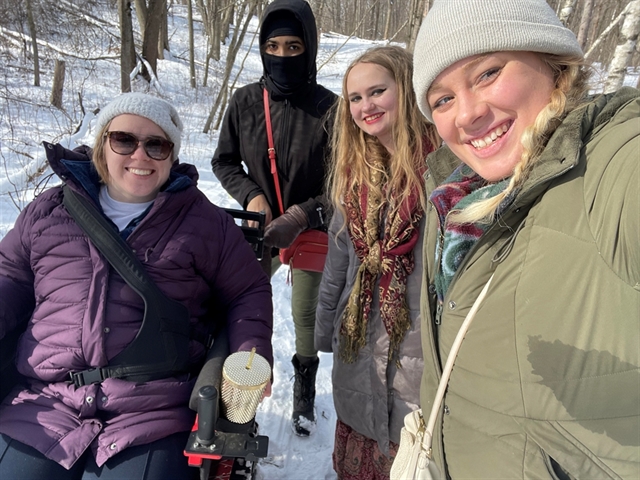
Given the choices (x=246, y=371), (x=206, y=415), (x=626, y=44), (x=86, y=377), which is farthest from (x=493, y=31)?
(x=626, y=44)

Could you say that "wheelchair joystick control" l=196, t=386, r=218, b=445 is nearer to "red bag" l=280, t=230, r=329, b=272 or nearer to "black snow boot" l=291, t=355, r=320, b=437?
"red bag" l=280, t=230, r=329, b=272

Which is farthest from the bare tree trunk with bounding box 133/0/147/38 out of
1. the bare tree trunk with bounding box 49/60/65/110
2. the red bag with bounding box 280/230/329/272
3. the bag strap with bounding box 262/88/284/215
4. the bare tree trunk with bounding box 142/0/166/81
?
the red bag with bounding box 280/230/329/272

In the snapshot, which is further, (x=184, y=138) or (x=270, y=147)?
(x=184, y=138)

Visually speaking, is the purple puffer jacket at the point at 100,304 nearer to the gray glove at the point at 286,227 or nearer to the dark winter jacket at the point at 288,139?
the gray glove at the point at 286,227

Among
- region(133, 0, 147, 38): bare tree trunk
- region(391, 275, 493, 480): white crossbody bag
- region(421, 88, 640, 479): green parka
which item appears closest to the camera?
region(421, 88, 640, 479): green parka

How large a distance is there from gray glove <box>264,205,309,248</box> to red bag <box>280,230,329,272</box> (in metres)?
0.12

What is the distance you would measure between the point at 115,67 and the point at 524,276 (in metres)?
15.9

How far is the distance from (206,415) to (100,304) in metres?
0.67

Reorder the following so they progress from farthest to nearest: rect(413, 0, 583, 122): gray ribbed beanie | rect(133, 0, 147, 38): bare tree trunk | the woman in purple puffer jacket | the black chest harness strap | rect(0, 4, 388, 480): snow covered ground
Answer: rect(133, 0, 147, 38): bare tree trunk < rect(0, 4, 388, 480): snow covered ground < the black chest harness strap < the woman in purple puffer jacket < rect(413, 0, 583, 122): gray ribbed beanie

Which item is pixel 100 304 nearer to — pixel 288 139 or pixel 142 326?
pixel 142 326

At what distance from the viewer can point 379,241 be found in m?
1.73

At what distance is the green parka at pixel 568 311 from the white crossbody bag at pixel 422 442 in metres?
0.05

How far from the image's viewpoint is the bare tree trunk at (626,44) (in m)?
5.79

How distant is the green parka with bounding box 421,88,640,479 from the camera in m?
0.75
